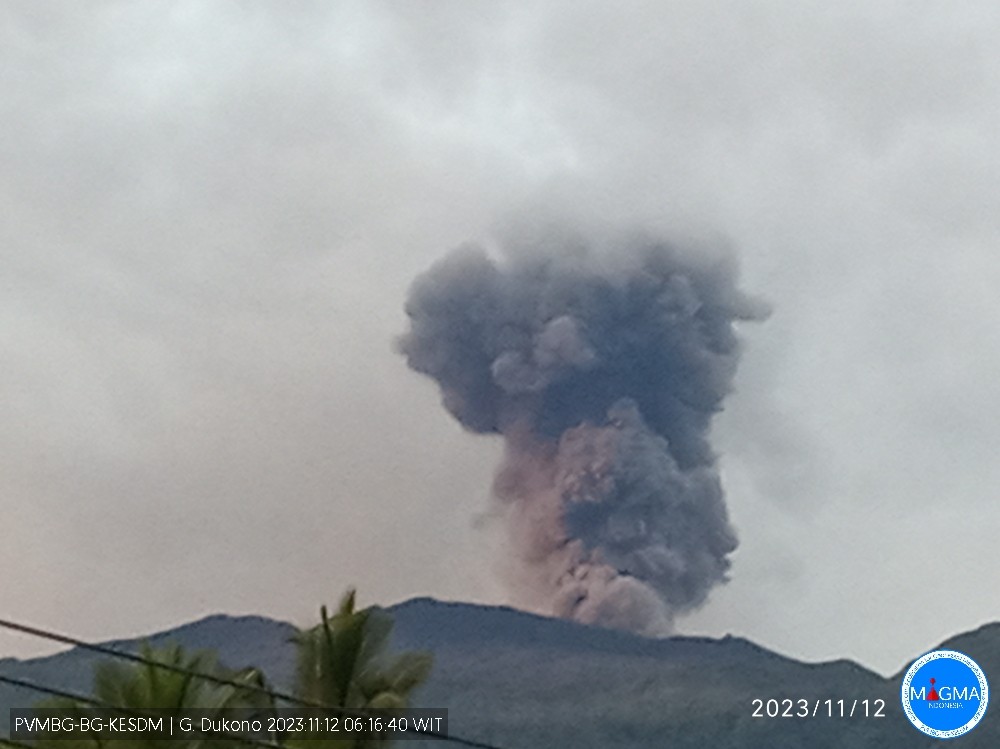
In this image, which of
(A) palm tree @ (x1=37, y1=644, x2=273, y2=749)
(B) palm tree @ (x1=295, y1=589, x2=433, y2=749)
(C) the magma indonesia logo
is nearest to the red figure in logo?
(C) the magma indonesia logo

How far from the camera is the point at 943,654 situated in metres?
31.9

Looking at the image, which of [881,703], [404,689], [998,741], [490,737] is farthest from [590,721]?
[404,689]

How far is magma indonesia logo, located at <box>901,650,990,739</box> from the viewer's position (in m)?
31.3

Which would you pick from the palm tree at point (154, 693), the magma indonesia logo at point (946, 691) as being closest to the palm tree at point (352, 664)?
the palm tree at point (154, 693)

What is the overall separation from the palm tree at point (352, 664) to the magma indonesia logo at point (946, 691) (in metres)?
9.53

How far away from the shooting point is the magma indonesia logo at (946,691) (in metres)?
31.3

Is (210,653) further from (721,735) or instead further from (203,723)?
(721,735)

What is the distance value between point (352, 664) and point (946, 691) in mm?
13047

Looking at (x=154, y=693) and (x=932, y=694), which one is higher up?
(x=932, y=694)

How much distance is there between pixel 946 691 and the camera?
35969 mm

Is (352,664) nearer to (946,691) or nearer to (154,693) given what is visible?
(154,693)

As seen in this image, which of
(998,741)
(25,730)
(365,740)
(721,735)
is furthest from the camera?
(721,735)

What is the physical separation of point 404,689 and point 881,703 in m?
167

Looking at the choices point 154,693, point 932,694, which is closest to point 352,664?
point 154,693
